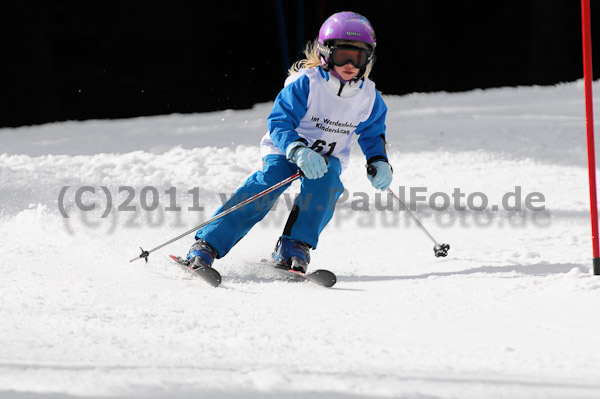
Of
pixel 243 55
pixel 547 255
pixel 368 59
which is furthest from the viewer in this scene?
pixel 243 55

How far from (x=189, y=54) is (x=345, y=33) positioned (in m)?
11.0

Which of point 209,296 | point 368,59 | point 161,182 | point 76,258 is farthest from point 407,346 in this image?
point 161,182

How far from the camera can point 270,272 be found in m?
3.98

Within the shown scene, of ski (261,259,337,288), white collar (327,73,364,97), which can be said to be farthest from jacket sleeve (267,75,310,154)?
ski (261,259,337,288)

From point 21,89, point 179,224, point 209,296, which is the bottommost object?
point 209,296

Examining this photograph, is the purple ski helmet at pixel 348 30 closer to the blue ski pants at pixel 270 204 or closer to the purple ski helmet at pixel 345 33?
the purple ski helmet at pixel 345 33

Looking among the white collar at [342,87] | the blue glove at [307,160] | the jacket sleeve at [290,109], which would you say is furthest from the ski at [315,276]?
the white collar at [342,87]

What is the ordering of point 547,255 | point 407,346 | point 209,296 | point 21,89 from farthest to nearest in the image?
point 21,89 → point 547,255 → point 209,296 → point 407,346

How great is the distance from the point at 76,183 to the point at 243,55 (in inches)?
368

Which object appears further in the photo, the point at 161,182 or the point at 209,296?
the point at 161,182

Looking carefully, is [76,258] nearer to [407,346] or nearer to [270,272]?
[270,272]

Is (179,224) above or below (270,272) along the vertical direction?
above

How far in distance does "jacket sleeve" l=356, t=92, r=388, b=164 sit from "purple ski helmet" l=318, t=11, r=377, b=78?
0.28m

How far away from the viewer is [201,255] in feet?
12.3
